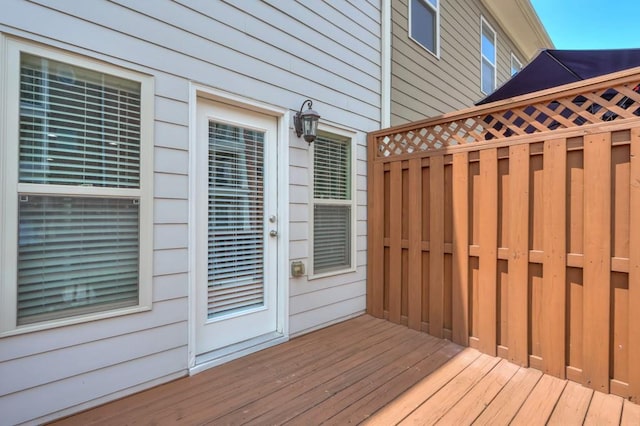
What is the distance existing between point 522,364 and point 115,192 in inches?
118

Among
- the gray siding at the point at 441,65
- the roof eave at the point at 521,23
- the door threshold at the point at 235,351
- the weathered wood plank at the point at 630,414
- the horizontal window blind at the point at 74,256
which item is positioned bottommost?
the weathered wood plank at the point at 630,414

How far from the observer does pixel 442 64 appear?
195 inches

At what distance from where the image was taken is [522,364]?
2.42 m

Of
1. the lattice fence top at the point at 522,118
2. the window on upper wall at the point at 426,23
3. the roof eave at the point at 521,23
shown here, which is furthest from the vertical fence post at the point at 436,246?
the roof eave at the point at 521,23

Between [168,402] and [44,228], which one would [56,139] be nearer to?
[44,228]

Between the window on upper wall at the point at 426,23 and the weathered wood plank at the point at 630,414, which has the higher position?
the window on upper wall at the point at 426,23

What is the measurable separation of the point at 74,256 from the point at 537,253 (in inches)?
118

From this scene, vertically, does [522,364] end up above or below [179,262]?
below

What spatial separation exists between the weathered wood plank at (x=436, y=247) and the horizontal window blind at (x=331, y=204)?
33.7 inches

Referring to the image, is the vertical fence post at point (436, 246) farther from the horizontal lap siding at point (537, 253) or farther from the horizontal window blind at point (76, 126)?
the horizontal window blind at point (76, 126)

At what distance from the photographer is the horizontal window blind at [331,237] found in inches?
125

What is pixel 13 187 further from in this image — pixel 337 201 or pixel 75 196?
pixel 337 201

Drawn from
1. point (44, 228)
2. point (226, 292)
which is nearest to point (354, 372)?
point (226, 292)

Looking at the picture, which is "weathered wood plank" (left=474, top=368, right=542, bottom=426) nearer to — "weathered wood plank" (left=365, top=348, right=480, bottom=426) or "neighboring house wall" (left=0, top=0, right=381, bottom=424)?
"weathered wood plank" (left=365, top=348, right=480, bottom=426)
